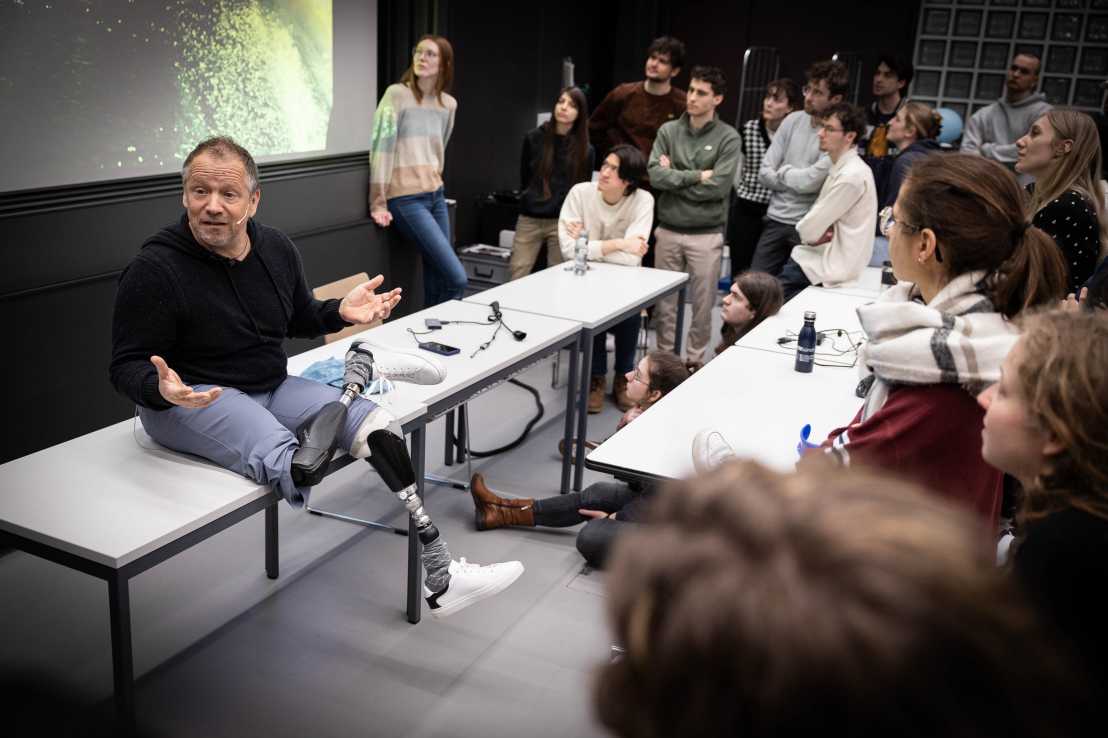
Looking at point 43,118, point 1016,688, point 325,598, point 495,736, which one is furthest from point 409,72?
point 1016,688

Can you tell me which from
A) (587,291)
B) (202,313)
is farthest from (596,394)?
(202,313)

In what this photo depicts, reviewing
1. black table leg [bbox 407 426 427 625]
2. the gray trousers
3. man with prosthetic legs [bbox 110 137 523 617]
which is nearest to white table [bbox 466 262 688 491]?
black table leg [bbox 407 426 427 625]

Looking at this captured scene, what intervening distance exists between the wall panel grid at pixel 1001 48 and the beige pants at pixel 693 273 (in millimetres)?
4050

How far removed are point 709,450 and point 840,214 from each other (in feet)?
7.31

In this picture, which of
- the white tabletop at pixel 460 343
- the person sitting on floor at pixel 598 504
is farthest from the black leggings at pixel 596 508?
the white tabletop at pixel 460 343

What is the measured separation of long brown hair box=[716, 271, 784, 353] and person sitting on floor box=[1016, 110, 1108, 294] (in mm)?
985

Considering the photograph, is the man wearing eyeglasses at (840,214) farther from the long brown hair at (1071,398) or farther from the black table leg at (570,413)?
the long brown hair at (1071,398)

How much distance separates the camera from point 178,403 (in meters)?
2.25

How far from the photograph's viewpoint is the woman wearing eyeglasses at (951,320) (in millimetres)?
1760

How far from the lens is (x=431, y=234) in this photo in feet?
16.9

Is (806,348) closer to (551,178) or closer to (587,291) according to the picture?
(587,291)

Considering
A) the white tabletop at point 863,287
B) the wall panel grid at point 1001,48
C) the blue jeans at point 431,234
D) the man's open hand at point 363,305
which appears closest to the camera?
the man's open hand at point 363,305

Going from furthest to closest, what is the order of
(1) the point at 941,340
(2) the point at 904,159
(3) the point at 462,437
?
1. (2) the point at 904,159
2. (3) the point at 462,437
3. (1) the point at 941,340

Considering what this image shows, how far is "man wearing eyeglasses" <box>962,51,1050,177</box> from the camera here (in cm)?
618
